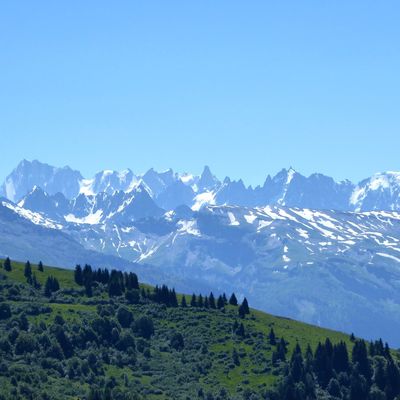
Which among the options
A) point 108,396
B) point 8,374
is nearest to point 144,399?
point 108,396

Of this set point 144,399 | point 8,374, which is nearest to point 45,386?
point 8,374

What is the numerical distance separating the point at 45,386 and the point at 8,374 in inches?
291

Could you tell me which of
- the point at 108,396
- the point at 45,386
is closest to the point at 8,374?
the point at 45,386

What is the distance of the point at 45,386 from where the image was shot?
192750 millimetres

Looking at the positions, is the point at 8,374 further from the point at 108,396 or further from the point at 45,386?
the point at 108,396

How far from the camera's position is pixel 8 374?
193 metres

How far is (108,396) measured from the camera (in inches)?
7500

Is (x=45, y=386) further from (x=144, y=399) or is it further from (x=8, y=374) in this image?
(x=144, y=399)

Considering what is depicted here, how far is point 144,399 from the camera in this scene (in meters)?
198

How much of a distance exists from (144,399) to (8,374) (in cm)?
2667

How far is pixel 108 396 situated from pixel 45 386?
12454mm

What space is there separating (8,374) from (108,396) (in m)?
19.7
